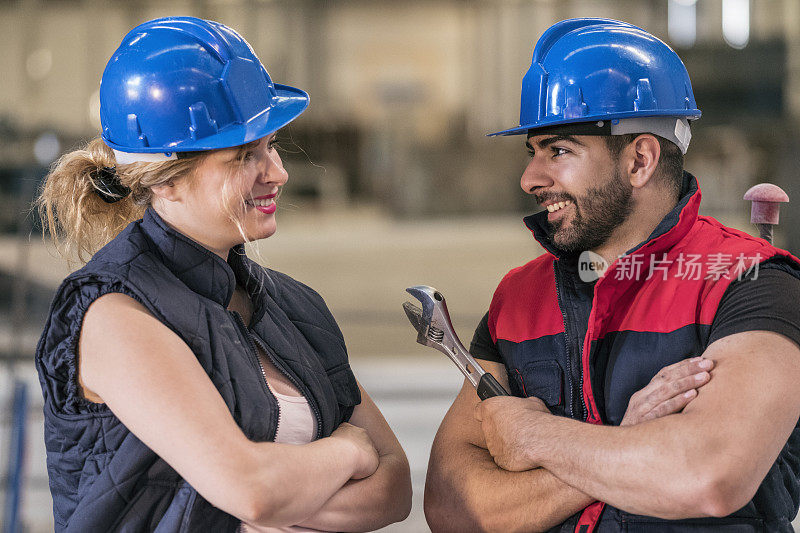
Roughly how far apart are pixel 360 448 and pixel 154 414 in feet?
1.34

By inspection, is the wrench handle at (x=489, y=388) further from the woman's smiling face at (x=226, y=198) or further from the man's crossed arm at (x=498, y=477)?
the woman's smiling face at (x=226, y=198)

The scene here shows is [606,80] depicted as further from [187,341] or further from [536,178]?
[187,341]

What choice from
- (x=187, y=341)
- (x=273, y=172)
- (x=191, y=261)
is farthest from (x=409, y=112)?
(x=187, y=341)

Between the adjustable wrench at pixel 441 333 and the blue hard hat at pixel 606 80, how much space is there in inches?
16.4

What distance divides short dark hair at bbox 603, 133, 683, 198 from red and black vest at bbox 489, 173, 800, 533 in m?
0.03

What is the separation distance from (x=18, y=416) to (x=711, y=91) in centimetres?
856

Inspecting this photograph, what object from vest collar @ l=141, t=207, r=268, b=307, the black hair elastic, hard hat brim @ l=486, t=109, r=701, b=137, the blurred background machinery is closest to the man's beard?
hard hat brim @ l=486, t=109, r=701, b=137

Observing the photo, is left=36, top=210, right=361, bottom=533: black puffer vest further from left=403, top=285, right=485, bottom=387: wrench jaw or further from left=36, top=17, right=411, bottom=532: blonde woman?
left=403, top=285, right=485, bottom=387: wrench jaw

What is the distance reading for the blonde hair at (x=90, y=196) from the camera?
1461mm

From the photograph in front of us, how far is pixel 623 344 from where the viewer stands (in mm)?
1642

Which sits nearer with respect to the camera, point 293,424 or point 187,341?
point 187,341

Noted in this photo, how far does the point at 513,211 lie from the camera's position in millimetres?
11016

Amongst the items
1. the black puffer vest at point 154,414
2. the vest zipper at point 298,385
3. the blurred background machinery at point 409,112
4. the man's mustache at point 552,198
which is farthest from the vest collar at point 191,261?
the blurred background machinery at point 409,112

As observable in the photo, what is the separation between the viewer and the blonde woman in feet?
4.26
